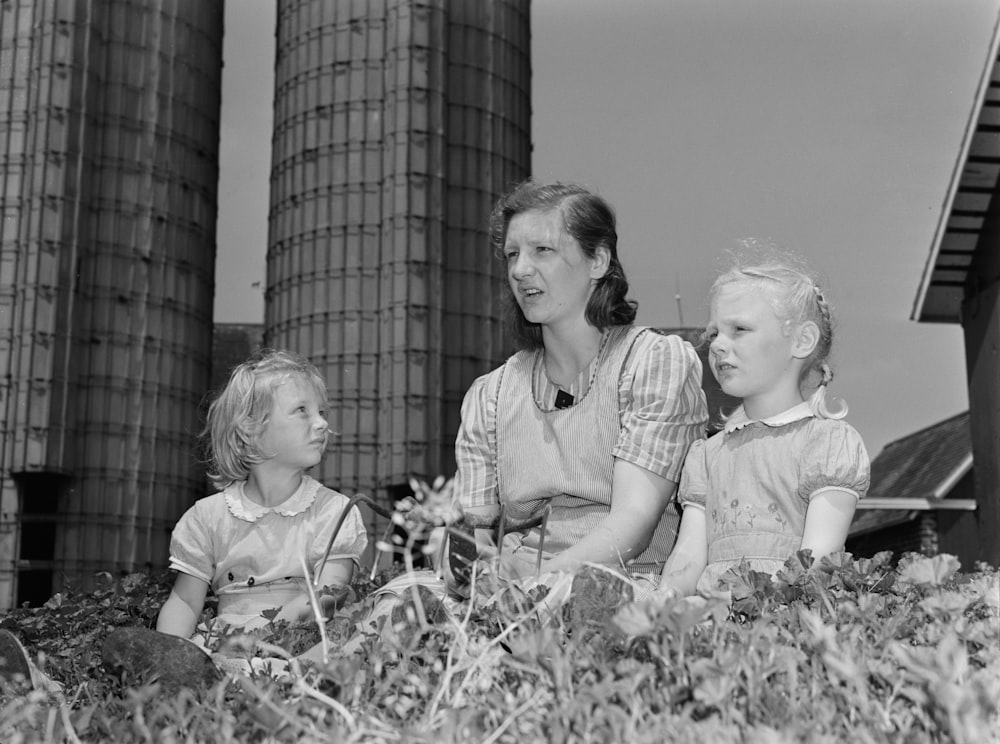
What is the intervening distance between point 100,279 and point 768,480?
1147 cm

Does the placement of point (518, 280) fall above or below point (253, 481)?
above

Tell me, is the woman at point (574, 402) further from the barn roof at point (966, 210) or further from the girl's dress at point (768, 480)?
the barn roof at point (966, 210)

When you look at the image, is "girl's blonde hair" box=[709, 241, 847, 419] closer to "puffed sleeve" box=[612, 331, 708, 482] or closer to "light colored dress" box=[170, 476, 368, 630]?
"puffed sleeve" box=[612, 331, 708, 482]

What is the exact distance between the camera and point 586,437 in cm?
299

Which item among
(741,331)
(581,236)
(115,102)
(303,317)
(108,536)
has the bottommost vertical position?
(108,536)

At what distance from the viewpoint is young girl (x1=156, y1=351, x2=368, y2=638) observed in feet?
10.8

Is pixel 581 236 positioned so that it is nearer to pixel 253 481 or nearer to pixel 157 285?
pixel 253 481

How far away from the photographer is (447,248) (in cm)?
1400

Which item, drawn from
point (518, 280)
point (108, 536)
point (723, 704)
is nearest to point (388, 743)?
point (723, 704)

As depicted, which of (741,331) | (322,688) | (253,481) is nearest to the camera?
(322,688)

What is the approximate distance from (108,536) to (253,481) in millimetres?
10981

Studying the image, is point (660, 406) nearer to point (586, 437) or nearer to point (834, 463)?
point (586, 437)

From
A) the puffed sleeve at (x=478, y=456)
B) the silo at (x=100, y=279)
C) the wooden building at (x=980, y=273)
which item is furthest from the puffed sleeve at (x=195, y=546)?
the silo at (x=100, y=279)

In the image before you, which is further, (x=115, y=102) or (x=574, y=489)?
(x=115, y=102)
